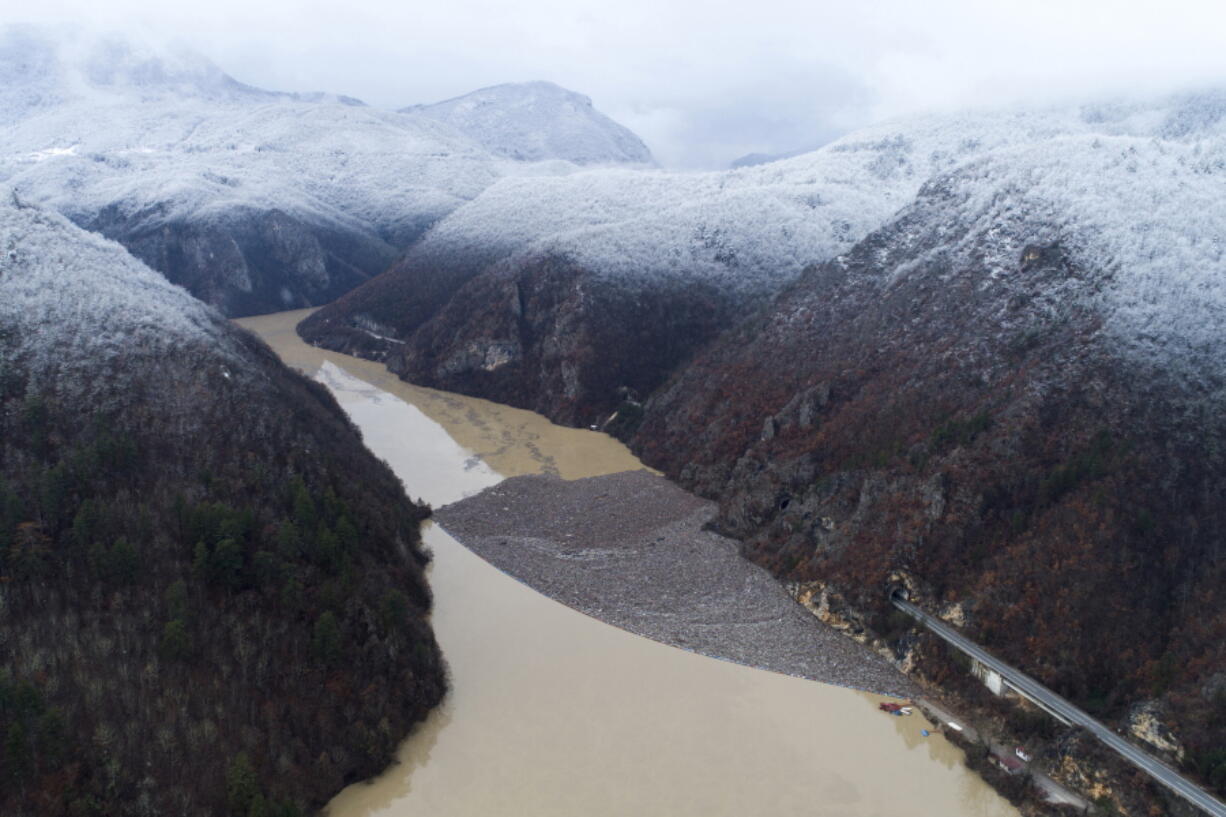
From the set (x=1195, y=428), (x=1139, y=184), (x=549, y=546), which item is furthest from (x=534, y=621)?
(x=1139, y=184)

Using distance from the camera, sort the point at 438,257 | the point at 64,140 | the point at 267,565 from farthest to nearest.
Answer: the point at 64,140, the point at 438,257, the point at 267,565

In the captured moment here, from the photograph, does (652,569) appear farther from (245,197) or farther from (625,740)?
(245,197)

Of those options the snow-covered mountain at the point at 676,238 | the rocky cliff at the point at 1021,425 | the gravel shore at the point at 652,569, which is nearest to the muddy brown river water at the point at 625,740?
the gravel shore at the point at 652,569

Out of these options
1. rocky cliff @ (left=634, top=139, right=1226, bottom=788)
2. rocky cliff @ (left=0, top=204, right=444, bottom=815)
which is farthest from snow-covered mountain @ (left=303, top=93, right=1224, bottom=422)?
rocky cliff @ (left=0, top=204, right=444, bottom=815)

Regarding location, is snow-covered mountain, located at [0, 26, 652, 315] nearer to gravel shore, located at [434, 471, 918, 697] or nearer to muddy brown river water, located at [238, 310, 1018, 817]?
gravel shore, located at [434, 471, 918, 697]

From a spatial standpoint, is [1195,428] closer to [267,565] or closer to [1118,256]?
[1118,256]
